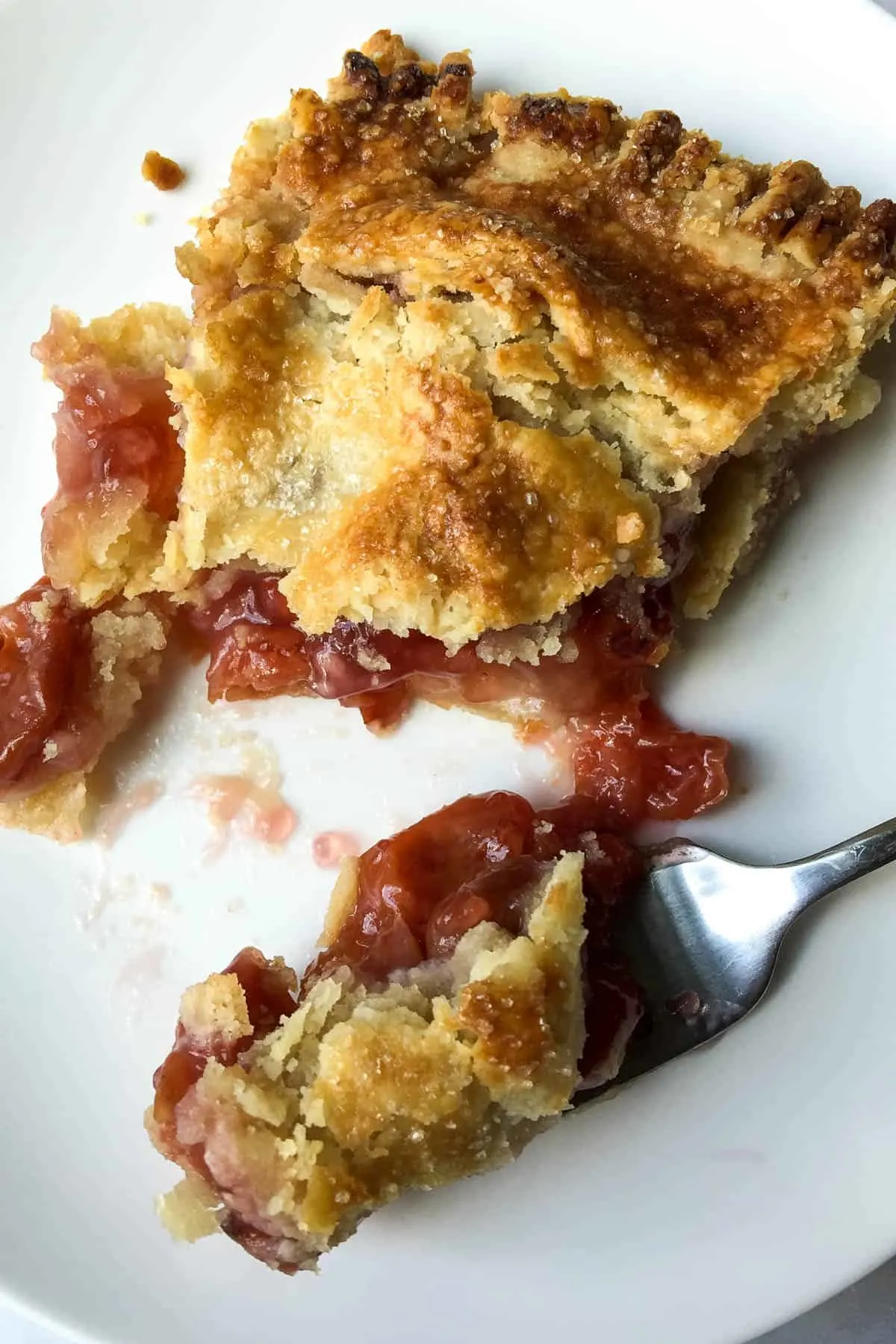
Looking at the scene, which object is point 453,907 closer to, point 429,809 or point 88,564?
point 429,809

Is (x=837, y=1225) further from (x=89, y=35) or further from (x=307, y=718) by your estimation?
(x=89, y=35)

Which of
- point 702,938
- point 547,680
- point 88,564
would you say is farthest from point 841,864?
point 88,564

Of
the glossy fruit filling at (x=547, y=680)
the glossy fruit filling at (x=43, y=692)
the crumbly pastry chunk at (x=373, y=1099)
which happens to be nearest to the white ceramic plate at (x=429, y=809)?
the glossy fruit filling at (x=547, y=680)

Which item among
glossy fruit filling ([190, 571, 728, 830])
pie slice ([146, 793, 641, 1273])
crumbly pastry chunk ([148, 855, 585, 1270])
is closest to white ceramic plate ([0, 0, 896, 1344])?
glossy fruit filling ([190, 571, 728, 830])

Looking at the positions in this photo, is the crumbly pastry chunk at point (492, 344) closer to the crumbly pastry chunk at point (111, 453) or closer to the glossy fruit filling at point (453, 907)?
the crumbly pastry chunk at point (111, 453)

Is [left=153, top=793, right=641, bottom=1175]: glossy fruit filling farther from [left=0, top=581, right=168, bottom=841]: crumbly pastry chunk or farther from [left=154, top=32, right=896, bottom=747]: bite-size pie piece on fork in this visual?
[left=0, top=581, right=168, bottom=841]: crumbly pastry chunk

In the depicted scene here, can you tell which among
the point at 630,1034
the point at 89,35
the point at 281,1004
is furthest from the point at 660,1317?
the point at 89,35

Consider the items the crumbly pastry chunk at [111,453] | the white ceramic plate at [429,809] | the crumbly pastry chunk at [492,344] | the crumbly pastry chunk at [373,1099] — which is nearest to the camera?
the crumbly pastry chunk at [373,1099]
